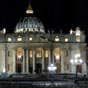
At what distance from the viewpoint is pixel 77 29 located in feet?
573

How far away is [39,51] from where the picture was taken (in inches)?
6629

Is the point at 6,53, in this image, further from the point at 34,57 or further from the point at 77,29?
the point at 77,29

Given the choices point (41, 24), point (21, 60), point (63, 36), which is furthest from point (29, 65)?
point (41, 24)

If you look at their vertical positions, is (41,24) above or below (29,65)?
above

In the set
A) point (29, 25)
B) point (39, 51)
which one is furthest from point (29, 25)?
point (39, 51)

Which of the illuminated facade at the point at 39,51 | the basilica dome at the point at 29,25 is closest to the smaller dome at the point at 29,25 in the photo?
the basilica dome at the point at 29,25

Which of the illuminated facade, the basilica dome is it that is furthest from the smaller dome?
the illuminated facade

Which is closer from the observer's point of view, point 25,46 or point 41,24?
point 25,46

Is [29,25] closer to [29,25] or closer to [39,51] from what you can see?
[29,25]

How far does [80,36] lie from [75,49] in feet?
14.5

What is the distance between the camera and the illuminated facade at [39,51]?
167 meters

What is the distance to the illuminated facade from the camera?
166875 millimetres

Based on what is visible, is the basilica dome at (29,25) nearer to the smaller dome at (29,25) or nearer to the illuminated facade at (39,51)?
the smaller dome at (29,25)

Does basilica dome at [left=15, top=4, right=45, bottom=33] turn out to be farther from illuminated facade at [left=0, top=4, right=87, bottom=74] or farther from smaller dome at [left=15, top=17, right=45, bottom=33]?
illuminated facade at [left=0, top=4, right=87, bottom=74]
